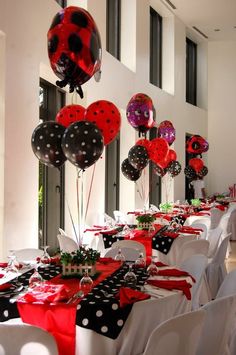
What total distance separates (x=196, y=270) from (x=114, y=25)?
8487mm

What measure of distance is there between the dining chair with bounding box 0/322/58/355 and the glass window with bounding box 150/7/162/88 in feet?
40.7

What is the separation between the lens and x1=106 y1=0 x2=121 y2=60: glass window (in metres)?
11.5

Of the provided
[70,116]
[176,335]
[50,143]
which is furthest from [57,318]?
[70,116]

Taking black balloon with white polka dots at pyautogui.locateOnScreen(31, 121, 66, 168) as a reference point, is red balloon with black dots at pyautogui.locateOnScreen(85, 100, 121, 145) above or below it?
above

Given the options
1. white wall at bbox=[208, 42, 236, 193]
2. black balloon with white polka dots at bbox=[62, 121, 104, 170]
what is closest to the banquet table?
black balloon with white polka dots at bbox=[62, 121, 104, 170]

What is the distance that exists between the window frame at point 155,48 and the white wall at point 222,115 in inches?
126

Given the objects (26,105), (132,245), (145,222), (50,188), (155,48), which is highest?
(155,48)

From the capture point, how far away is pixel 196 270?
14.2 feet

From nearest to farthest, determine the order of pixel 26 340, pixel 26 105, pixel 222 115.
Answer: pixel 26 340, pixel 26 105, pixel 222 115

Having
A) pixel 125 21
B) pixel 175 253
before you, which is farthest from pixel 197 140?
pixel 175 253

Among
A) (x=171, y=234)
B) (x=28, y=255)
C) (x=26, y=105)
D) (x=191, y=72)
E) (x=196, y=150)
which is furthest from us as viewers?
(x=191, y=72)

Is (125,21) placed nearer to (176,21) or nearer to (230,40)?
(176,21)

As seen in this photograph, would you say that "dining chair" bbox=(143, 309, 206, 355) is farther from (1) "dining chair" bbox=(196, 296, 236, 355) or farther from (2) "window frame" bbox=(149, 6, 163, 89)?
(2) "window frame" bbox=(149, 6, 163, 89)

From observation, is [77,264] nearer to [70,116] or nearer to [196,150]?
[70,116]
